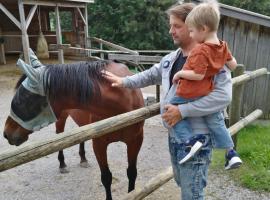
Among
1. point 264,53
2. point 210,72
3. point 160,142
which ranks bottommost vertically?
point 160,142

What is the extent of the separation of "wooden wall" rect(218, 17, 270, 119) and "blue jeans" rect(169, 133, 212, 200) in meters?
4.90

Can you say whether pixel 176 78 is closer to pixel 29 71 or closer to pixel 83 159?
pixel 29 71

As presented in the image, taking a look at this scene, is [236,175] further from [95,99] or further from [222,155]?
[95,99]

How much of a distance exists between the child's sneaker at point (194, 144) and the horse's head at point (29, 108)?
117cm

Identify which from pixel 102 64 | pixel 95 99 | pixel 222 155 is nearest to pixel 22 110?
pixel 95 99

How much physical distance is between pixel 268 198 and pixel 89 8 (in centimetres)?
2082

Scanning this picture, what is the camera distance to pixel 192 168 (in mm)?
1686

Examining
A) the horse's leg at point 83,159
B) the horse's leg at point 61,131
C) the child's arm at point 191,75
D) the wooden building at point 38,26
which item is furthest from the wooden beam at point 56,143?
the wooden building at point 38,26

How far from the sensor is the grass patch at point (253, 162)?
3333 mm

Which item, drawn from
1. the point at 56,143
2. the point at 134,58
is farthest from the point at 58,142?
the point at 134,58

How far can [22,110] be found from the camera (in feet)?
7.59

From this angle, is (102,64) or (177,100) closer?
(177,100)

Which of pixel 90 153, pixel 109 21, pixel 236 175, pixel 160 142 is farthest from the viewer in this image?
pixel 109 21

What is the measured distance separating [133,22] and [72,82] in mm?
17743
